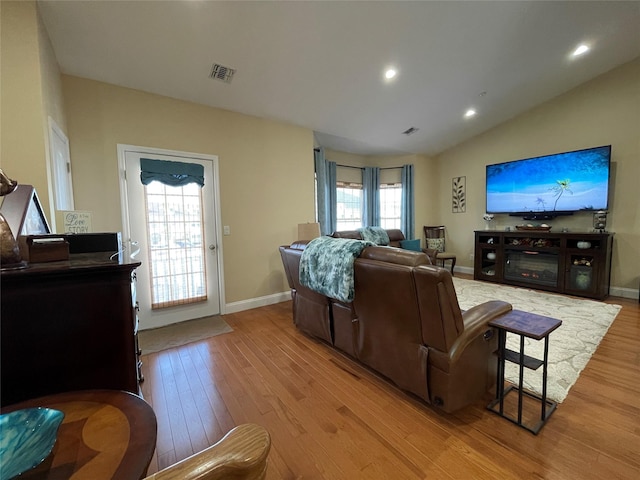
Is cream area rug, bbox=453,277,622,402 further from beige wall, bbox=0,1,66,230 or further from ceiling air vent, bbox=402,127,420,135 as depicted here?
beige wall, bbox=0,1,66,230

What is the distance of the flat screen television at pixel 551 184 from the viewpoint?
3.90 metres

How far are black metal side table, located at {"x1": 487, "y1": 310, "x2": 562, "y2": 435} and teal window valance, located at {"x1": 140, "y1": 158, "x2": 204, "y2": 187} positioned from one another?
11.0ft

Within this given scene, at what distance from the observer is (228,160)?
357 cm

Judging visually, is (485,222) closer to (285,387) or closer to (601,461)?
(601,461)

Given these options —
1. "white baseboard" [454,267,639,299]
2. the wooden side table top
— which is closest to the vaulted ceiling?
the wooden side table top

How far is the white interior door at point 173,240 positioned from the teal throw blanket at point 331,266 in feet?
5.55

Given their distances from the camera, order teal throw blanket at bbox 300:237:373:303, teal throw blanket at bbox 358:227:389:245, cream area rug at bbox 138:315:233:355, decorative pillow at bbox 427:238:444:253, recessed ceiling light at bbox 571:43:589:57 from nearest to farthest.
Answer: teal throw blanket at bbox 300:237:373:303, cream area rug at bbox 138:315:233:355, recessed ceiling light at bbox 571:43:589:57, teal throw blanket at bbox 358:227:389:245, decorative pillow at bbox 427:238:444:253

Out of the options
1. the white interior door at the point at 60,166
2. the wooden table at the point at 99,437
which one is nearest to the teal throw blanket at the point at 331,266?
the wooden table at the point at 99,437

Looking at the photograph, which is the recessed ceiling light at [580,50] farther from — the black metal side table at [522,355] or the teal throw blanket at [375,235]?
the black metal side table at [522,355]

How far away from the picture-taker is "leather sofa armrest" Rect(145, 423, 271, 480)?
387mm

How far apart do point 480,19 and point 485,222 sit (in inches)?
147

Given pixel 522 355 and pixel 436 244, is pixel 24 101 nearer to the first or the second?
pixel 522 355

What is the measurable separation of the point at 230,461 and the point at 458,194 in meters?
6.50

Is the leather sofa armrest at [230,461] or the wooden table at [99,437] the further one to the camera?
the wooden table at [99,437]
